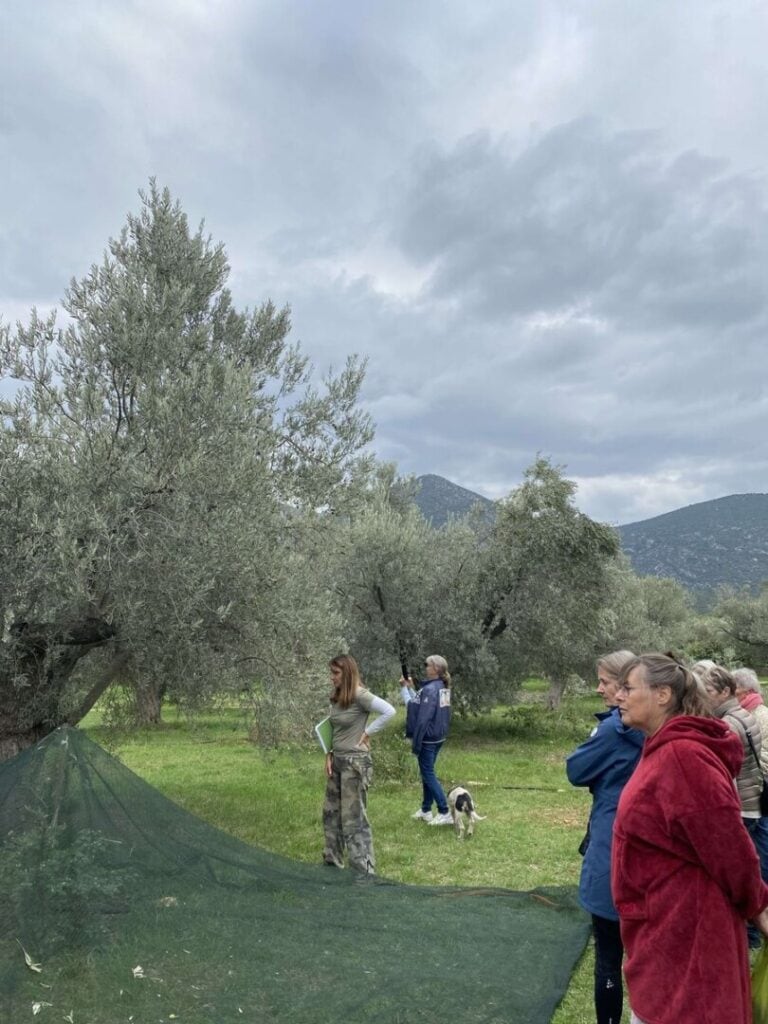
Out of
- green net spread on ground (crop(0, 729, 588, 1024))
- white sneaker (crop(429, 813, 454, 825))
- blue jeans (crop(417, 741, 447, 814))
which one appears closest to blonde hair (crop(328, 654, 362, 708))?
green net spread on ground (crop(0, 729, 588, 1024))

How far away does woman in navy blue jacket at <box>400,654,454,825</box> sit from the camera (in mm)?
9344

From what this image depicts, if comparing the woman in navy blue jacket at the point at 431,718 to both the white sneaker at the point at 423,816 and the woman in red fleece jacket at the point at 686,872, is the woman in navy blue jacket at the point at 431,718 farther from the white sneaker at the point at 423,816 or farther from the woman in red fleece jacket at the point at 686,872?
the woman in red fleece jacket at the point at 686,872

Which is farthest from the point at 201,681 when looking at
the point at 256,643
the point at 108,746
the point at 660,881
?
the point at 660,881

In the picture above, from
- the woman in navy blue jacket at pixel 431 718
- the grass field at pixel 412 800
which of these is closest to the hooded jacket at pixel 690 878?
the grass field at pixel 412 800

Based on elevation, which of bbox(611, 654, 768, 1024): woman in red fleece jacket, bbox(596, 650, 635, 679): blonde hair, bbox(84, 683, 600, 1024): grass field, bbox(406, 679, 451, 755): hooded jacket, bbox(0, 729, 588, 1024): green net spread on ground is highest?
bbox(596, 650, 635, 679): blonde hair

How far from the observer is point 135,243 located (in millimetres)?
9227

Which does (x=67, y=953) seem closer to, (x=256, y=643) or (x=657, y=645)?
(x=256, y=643)

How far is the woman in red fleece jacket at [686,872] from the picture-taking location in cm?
247

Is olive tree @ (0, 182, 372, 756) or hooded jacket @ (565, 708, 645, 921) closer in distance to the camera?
hooded jacket @ (565, 708, 645, 921)

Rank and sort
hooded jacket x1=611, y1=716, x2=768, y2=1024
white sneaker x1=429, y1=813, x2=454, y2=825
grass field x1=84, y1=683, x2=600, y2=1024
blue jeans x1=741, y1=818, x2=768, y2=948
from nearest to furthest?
hooded jacket x1=611, y1=716, x2=768, y2=1024, blue jeans x1=741, y1=818, x2=768, y2=948, grass field x1=84, y1=683, x2=600, y2=1024, white sneaker x1=429, y1=813, x2=454, y2=825

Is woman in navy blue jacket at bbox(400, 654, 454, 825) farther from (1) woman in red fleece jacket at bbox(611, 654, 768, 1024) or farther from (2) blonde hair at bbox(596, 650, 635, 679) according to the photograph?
(1) woman in red fleece jacket at bbox(611, 654, 768, 1024)

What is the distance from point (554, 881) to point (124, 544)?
5.81 m

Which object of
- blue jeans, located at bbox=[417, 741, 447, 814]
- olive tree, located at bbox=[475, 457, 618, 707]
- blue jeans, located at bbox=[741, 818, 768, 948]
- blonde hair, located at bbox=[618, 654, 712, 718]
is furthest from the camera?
olive tree, located at bbox=[475, 457, 618, 707]

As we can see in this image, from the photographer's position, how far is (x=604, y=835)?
3.93m
